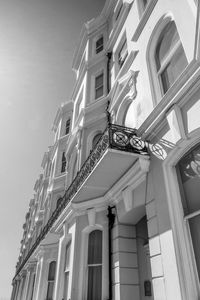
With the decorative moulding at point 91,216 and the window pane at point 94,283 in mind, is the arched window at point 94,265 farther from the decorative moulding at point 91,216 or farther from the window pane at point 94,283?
the decorative moulding at point 91,216

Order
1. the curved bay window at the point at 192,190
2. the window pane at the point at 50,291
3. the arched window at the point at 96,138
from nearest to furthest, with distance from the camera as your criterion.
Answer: the curved bay window at the point at 192,190 → the arched window at the point at 96,138 → the window pane at the point at 50,291

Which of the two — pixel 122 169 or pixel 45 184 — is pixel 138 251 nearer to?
pixel 122 169

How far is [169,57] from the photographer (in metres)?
6.88

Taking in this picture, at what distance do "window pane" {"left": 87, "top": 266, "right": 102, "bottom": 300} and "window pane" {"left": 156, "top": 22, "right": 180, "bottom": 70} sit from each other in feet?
22.0

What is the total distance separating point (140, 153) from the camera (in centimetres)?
634

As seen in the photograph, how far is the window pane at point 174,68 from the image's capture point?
20.6ft

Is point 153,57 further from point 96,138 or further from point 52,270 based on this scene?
point 52,270

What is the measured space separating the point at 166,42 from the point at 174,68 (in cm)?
121

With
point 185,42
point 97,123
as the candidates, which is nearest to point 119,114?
point 97,123

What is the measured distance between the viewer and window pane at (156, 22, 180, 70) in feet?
22.6

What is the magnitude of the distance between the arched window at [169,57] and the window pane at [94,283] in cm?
591

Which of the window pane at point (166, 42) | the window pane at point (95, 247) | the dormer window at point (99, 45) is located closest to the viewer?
the window pane at point (166, 42)

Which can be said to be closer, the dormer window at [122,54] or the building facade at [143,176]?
the building facade at [143,176]

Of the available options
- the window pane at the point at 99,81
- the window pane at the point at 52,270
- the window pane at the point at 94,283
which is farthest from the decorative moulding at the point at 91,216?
the window pane at the point at 52,270
